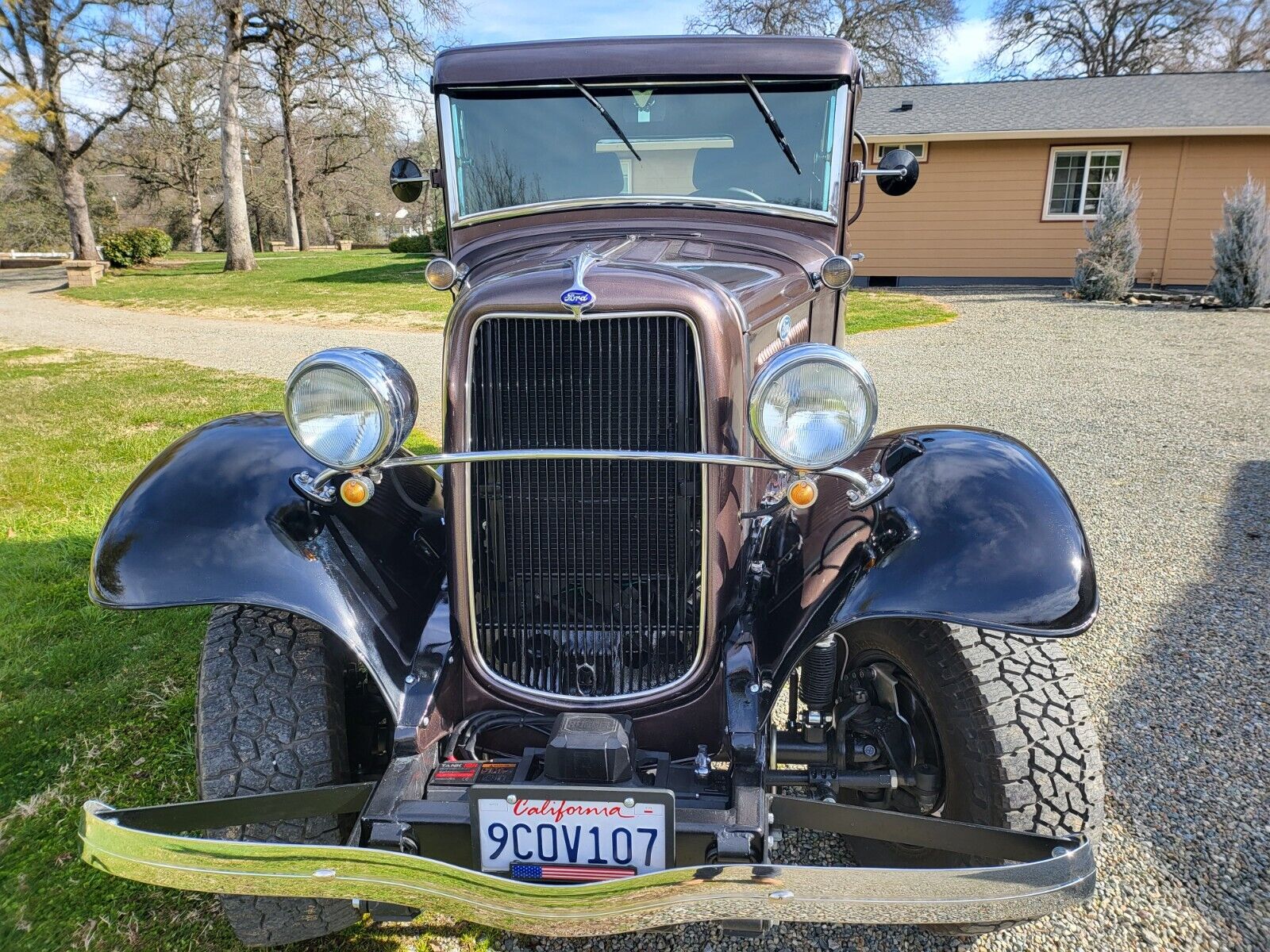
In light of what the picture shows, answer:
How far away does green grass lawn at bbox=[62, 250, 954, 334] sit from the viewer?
1409 centimetres

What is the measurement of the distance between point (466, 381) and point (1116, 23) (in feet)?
126

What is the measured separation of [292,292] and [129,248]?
10498mm

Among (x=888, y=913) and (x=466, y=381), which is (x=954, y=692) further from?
(x=466, y=381)

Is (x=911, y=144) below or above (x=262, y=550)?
above

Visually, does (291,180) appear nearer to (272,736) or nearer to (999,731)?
(272,736)

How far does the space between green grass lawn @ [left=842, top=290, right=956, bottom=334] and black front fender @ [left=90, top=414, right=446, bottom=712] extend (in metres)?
10.4

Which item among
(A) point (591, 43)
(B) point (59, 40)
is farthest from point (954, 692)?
(B) point (59, 40)

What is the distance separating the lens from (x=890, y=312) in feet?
46.9

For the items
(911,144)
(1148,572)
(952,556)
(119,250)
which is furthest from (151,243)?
(952,556)

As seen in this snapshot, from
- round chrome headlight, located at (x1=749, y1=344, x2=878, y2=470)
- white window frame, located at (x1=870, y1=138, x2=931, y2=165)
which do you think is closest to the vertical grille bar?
round chrome headlight, located at (x1=749, y1=344, x2=878, y2=470)

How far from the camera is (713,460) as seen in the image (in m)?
1.90

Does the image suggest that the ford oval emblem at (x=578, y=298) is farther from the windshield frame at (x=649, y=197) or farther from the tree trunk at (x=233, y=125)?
the tree trunk at (x=233, y=125)

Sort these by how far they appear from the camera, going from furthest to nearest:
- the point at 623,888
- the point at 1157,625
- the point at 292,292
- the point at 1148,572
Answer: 1. the point at 292,292
2. the point at 1148,572
3. the point at 1157,625
4. the point at 623,888

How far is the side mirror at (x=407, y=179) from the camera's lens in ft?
11.5
